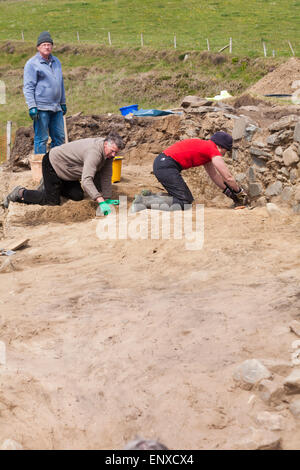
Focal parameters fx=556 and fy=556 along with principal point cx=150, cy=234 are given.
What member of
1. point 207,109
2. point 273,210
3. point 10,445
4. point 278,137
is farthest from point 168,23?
point 10,445

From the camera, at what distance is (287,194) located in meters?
6.50

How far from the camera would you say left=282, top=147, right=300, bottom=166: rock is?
21.0ft

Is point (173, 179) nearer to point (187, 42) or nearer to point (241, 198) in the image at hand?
point (241, 198)

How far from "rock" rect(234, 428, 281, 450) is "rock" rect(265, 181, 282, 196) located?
14.3ft

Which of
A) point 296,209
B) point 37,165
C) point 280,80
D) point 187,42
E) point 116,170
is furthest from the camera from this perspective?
point 187,42

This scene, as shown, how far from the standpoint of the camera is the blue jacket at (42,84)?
8.00m

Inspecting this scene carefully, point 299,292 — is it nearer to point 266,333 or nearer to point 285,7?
point 266,333

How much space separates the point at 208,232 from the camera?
5820mm

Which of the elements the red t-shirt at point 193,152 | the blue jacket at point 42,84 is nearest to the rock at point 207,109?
the blue jacket at point 42,84

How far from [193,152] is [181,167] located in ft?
1.06

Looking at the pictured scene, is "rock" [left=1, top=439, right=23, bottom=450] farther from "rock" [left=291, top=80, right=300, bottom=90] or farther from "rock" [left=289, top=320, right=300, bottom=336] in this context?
"rock" [left=291, top=80, right=300, bottom=90]

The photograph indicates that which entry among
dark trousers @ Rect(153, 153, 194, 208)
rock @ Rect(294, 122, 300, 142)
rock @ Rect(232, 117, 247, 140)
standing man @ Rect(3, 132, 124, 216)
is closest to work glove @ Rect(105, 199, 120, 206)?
standing man @ Rect(3, 132, 124, 216)

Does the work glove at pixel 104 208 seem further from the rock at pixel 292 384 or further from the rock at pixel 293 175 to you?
the rock at pixel 292 384
